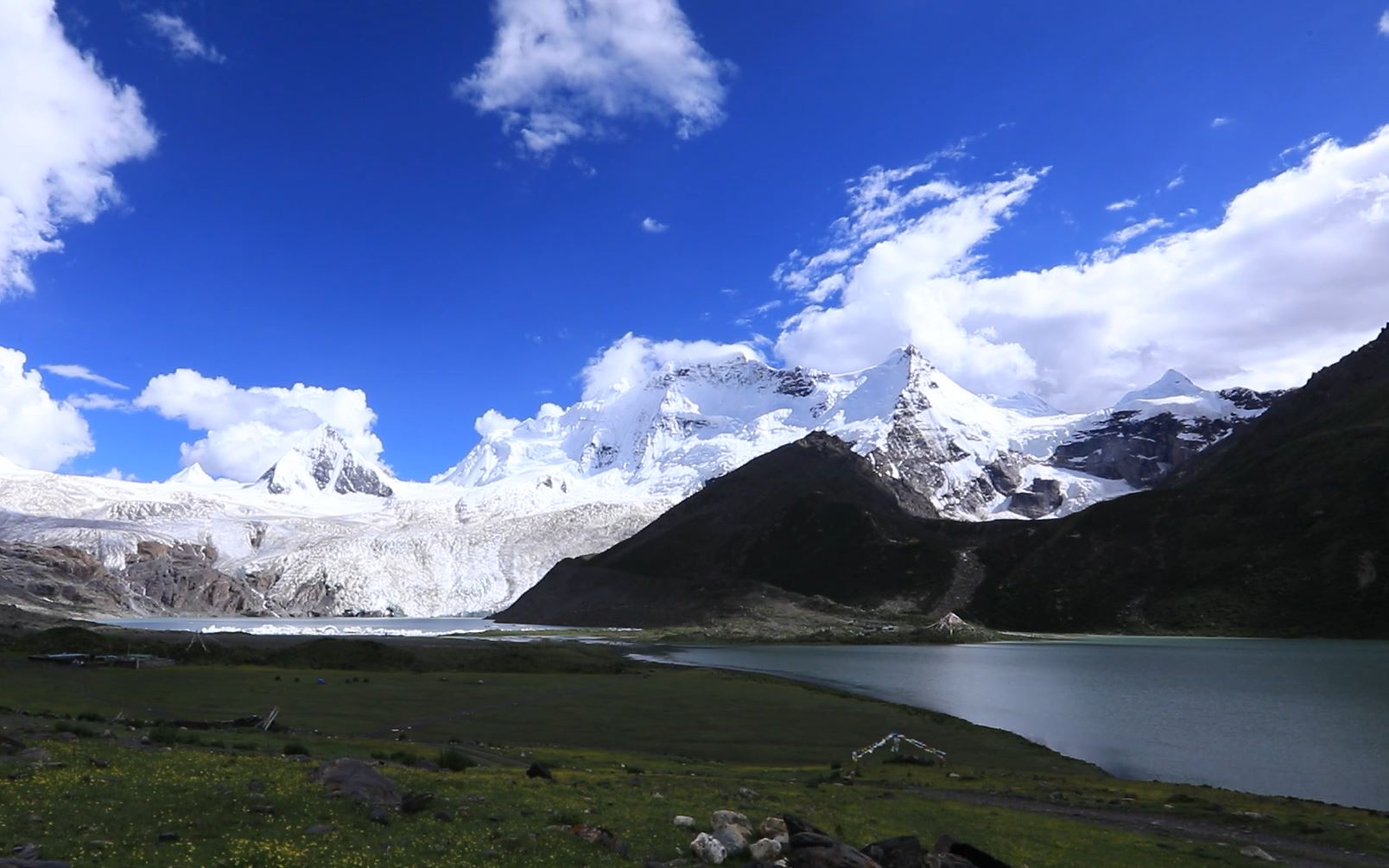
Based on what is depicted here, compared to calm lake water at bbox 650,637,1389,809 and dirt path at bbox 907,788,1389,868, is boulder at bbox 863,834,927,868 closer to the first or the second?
dirt path at bbox 907,788,1389,868

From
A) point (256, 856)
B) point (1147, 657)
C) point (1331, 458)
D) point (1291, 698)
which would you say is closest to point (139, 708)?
point (256, 856)

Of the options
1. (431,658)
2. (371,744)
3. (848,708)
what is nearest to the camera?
(371,744)

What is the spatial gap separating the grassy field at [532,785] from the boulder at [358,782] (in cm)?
63

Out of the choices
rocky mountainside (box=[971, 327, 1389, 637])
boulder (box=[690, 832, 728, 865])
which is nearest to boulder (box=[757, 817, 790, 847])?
boulder (box=[690, 832, 728, 865])

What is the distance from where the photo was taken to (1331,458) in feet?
644

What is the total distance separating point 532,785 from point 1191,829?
20868mm

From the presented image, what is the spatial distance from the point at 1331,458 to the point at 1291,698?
16672 cm

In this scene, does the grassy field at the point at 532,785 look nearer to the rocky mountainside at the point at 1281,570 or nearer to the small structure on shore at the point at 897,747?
the small structure on shore at the point at 897,747

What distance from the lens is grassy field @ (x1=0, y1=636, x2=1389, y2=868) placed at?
55.5 ft

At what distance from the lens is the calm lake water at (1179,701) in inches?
1638

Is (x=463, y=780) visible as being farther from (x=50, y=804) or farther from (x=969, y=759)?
(x=969, y=759)

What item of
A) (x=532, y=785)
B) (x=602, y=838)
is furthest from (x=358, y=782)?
(x=602, y=838)

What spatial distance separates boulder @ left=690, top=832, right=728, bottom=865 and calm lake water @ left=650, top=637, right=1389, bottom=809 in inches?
1220

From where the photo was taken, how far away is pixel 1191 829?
27.0 m
